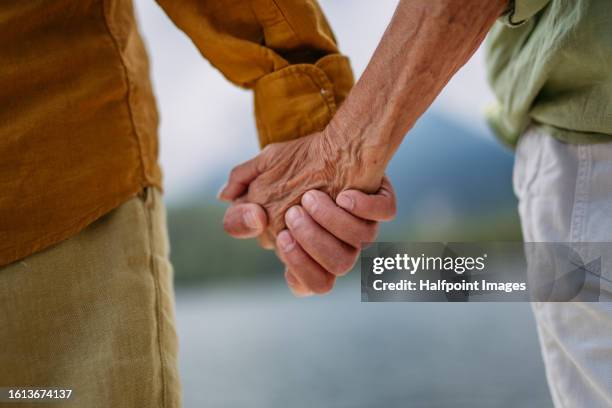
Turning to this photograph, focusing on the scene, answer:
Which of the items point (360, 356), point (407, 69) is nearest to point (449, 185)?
point (360, 356)

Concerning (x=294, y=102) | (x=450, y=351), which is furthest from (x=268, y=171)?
(x=450, y=351)

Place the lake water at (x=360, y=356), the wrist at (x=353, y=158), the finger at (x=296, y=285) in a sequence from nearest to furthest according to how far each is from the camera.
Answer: the wrist at (x=353, y=158)
the finger at (x=296, y=285)
the lake water at (x=360, y=356)

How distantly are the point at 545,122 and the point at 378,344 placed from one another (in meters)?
2.50

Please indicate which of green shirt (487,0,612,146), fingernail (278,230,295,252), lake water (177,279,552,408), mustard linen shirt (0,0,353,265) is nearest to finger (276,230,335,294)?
fingernail (278,230,295,252)

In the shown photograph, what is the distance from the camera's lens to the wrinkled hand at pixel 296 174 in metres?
1.12

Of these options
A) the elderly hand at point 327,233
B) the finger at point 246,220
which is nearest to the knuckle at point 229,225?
the finger at point 246,220

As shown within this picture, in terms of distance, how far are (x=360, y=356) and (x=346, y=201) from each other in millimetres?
2327

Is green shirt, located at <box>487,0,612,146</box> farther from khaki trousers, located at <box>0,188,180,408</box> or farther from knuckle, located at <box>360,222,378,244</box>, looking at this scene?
khaki trousers, located at <box>0,188,180,408</box>

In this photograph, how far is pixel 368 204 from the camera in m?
1.12

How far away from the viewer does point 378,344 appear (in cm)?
341

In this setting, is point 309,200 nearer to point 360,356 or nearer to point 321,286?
point 321,286

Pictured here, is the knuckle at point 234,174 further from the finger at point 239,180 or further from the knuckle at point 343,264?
the knuckle at point 343,264

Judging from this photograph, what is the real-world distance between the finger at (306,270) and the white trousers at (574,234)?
1.15 ft

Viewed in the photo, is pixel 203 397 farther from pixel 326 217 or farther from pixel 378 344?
pixel 326 217
